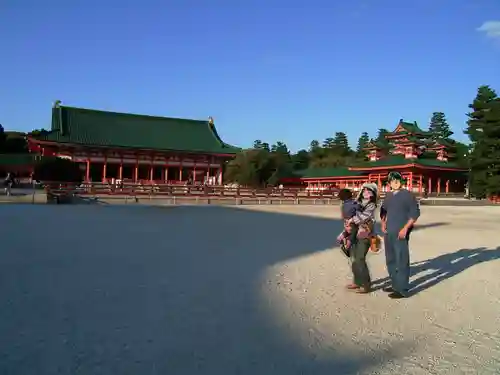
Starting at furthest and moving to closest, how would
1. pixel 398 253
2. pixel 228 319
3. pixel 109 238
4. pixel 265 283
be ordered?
pixel 109 238
pixel 265 283
pixel 398 253
pixel 228 319

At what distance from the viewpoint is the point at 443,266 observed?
7129 millimetres

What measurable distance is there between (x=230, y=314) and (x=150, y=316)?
75 centimetres

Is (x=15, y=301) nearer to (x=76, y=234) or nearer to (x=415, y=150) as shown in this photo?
(x=76, y=234)

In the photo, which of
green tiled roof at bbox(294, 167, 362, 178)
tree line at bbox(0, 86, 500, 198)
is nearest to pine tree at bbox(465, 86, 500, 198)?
tree line at bbox(0, 86, 500, 198)

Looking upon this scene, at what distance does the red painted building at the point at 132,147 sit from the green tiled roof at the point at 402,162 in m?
17.0

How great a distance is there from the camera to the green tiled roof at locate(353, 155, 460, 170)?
45.1m

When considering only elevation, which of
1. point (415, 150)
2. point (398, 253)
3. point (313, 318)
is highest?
point (415, 150)

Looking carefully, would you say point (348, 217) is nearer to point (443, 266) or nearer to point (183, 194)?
point (443, 266)

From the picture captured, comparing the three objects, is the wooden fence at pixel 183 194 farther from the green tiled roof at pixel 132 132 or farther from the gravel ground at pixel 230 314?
the gravel ground at pixel 230 314

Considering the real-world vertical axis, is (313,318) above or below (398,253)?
below

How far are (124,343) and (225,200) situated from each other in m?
26.3

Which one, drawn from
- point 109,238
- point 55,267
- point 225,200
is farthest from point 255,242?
point 225,200

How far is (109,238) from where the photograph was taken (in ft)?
30.1

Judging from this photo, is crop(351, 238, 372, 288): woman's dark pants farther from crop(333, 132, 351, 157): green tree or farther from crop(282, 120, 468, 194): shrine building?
crop(333, 132, 351, 157): green tree
